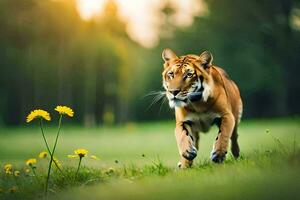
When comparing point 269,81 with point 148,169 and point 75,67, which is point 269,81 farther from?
point 148,169

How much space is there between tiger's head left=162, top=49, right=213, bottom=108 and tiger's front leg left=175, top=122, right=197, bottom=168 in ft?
1.17

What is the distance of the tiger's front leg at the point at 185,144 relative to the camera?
699 centimetres

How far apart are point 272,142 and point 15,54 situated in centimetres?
2607

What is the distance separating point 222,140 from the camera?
7160mm

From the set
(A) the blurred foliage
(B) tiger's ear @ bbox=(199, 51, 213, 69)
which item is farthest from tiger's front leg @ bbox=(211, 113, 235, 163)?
(A) the blurred foliage

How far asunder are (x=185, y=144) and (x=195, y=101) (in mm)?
548

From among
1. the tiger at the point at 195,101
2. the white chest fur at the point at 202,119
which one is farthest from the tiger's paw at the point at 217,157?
the white chest fur at the point at 202,119

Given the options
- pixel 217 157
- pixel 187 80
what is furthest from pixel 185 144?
pixel 187 80

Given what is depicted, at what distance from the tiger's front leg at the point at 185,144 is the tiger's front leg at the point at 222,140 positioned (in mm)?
239

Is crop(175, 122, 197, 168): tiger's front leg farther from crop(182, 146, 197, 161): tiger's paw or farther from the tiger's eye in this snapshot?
the tiger's eye

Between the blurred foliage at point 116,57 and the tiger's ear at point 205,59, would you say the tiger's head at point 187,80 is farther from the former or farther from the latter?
the blurred foliage at point 116,57

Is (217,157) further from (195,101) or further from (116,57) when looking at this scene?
(116,57)

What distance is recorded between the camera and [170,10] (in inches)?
1364

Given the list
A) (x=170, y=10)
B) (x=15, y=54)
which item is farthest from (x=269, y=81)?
(x=15, y=54)
